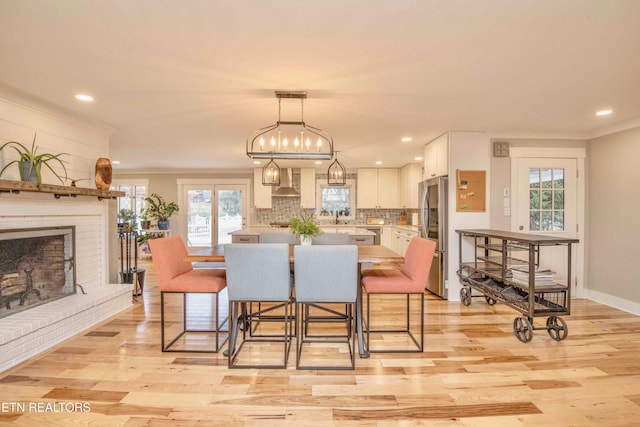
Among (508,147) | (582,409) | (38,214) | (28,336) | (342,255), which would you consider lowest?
(582,409)

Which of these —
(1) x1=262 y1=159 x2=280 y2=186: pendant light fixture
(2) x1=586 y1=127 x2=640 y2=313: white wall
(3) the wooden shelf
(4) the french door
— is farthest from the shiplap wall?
(2) x1=586 y1=127 x2=640 y2=313: white wall

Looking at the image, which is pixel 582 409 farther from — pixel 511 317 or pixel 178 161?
pixel 178 161

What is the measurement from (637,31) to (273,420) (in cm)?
303

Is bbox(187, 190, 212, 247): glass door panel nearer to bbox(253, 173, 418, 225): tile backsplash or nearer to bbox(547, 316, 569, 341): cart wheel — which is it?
bbox(253, 173, 418, 225): tile backsplash

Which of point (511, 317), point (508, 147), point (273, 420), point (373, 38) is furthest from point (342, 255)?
point (508, 147)

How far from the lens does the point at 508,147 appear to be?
164 inches

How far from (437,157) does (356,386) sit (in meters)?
3.35

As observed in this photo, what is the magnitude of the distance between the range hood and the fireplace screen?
154 inches

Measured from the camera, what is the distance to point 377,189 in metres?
7.11

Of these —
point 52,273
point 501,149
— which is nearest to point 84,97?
point 52,273

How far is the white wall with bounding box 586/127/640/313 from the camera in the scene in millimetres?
3672

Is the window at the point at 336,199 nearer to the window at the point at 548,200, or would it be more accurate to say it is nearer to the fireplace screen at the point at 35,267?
the window at the point at 548,200

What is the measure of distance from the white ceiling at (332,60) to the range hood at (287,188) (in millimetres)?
3105

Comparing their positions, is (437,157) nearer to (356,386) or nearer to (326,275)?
(326,275)
